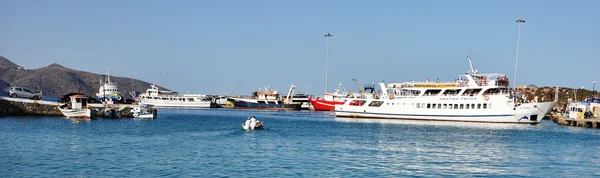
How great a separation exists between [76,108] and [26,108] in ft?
22.5

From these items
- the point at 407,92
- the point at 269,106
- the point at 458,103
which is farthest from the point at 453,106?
the point at 269,106

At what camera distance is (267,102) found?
165875 mm

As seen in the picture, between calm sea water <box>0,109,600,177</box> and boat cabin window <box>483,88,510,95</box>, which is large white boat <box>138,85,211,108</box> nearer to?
boat cabin window <box>483,88,510,95</box>

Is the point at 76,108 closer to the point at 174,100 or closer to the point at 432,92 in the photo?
→ the point at 432,92

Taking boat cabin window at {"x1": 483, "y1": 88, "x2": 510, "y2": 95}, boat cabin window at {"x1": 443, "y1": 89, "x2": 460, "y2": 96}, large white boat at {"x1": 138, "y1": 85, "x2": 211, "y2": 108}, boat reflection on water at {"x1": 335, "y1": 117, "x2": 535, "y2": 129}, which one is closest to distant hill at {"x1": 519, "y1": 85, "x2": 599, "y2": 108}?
boat cabin window at {"x1": 443, "y1": 89, "x2": 460, "y2": 96}

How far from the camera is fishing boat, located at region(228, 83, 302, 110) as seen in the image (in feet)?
529

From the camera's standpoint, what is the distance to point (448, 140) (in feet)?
157

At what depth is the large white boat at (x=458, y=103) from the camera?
235ft

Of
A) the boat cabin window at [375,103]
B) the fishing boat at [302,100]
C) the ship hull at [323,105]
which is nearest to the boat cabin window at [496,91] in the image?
the boat cabin window at [375,103]

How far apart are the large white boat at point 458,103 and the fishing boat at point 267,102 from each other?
78.0 meters

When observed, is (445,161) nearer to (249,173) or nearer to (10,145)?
(249,173)

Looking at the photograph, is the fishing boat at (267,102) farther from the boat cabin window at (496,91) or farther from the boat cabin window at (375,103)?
the boat cabin window at (496,91)

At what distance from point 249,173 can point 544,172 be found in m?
15.7

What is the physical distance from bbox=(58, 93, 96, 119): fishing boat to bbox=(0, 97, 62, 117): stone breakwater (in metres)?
1.40
